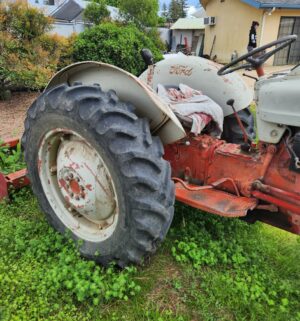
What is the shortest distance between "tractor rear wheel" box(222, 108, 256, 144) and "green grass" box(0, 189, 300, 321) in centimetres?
73

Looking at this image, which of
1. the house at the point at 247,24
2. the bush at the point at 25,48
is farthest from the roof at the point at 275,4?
the bush at the point at 25,48

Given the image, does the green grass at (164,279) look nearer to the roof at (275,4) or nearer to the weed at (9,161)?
the weed at (9,161)

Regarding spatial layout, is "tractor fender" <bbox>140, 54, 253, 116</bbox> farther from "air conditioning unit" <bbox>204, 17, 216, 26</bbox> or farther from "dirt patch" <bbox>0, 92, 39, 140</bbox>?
"air conditioning unit" <bbox>204, 17, 216, 26</bbox>

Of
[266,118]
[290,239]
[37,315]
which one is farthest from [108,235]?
[290,239]

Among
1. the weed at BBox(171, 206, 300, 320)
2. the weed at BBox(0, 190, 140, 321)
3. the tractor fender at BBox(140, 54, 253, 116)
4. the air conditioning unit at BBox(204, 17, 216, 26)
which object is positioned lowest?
the air conditioning unit at BBox(204, 17, 216, 26)

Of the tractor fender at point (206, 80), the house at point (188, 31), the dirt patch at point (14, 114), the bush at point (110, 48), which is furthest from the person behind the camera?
the house at point (188, 31)

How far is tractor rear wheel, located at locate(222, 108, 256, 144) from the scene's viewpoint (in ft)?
9.16

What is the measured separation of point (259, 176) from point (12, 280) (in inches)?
61.7

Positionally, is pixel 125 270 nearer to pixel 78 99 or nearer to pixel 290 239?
pixel 78 99

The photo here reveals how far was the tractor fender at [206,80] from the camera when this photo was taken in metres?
2.66

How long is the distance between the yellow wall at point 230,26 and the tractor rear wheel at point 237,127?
45.2 feet

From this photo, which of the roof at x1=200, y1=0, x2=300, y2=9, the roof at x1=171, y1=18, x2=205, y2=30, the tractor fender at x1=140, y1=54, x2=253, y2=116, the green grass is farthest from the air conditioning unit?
the green grass

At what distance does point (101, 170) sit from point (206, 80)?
3.91 ft

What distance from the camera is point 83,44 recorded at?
7.45 meters
